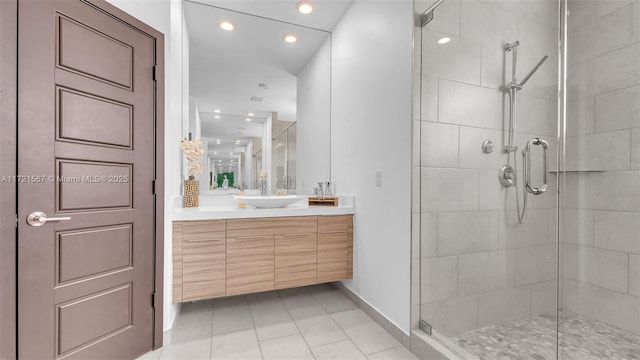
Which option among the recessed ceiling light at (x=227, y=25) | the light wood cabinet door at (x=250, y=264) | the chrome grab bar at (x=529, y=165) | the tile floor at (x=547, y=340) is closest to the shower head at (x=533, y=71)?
the chrome grab bar at (x=529, y=165)

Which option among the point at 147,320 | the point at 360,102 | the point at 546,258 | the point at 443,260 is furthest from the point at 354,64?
the point at 147,320

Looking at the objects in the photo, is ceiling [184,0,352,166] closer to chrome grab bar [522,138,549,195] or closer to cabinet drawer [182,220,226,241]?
cabinet drawer [182,220,226,241]

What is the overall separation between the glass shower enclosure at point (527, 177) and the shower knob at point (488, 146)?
0.4 inches

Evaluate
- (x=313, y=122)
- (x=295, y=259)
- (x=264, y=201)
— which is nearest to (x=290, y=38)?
(x=313, y=122)

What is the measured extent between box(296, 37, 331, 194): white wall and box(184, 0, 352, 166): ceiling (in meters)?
0.09

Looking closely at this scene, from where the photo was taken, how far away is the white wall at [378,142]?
1848 millimetres

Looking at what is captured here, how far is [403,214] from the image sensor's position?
185 centimetres

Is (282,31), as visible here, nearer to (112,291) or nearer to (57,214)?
(57,214)

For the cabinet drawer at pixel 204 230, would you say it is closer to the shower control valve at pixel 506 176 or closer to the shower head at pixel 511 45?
the shower control valve at pixel 506 176

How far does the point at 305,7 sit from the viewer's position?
257 cm

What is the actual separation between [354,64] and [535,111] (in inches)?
57.4

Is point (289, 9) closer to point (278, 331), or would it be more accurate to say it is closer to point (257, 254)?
point (257, 254)

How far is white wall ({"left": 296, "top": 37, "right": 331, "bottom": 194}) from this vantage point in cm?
299

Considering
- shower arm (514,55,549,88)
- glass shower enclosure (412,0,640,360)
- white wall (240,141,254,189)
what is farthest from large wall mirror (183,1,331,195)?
shower arm (514,55,549,88)
